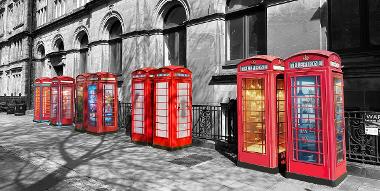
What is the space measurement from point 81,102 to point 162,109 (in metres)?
6.00

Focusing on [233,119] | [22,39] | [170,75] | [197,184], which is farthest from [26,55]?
[197,184]

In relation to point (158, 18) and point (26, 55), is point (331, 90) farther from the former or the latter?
point (26, 55)

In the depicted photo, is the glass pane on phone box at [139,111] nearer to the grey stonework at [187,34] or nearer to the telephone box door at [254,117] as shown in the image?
the grey stonework at [187,34]

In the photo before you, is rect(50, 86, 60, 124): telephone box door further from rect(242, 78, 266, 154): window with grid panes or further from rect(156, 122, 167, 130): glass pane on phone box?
rect(242, 78, 266, 154): window with grid panes

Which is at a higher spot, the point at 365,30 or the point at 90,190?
the point at 365,30

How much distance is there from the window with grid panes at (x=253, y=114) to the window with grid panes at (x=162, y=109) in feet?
9.14

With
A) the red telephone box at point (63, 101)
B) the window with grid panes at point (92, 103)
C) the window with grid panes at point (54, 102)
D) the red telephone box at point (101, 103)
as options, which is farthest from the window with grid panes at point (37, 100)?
the red telephone box at point (101, 103)

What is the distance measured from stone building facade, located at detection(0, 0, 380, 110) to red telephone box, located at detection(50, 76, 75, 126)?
8.85 ft

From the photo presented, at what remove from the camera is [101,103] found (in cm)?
1162

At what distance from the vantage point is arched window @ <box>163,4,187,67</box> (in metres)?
13.1

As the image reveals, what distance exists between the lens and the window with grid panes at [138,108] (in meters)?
9.64

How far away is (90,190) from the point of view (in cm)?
505

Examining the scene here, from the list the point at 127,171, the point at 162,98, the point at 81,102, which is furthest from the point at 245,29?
the point at 81,102

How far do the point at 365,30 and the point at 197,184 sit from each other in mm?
6381
